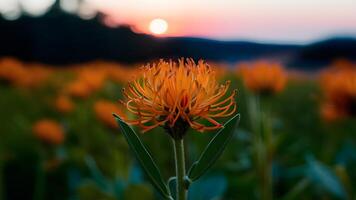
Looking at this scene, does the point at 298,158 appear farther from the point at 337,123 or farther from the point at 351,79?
the point at 351,79

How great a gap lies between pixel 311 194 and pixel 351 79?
0.94 feet

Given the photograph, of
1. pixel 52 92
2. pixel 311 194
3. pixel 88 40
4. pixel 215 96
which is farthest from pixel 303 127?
pixel 88 40

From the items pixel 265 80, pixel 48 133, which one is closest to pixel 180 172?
pixel 265 80

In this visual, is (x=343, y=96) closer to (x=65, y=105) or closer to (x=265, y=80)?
(x=265, y=80)

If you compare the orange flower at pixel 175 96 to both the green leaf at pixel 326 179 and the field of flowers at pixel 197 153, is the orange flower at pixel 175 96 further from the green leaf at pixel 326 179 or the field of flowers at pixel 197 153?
the green leaf at pixel 326 179

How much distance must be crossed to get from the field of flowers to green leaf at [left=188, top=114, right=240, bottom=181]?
82 millimetres

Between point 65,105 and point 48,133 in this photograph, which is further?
point 65,105

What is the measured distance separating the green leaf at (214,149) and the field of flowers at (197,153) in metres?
Answer: 0.08

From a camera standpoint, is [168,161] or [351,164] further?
[168,161]

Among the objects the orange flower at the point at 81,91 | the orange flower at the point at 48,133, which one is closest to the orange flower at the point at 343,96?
the orange flower at the point at 48,133

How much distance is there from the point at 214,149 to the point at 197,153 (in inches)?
34.2

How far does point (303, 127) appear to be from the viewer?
2.40 metres

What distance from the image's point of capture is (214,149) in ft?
1.52

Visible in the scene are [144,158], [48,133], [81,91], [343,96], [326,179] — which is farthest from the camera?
[81,91]
